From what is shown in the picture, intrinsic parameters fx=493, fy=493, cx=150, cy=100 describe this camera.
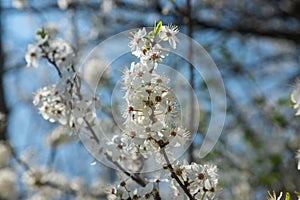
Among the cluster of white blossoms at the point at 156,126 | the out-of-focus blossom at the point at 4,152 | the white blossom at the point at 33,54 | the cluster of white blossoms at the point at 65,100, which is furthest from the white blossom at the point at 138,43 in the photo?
the out-of-focus blossom at the point at 4,152

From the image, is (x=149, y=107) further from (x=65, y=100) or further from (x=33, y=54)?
(x=33, y=54)

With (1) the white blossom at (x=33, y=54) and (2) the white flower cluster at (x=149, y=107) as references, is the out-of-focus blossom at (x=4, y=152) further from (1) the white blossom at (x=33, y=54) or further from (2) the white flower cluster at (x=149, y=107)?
(2) the white flower cluster at (x=149, y=107)

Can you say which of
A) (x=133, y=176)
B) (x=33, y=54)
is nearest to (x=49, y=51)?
(x=33, y=54)

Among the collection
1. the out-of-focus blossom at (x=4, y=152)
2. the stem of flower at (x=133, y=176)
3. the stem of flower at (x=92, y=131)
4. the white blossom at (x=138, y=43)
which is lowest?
the out-of-focus blossom at (x=4, y=152)

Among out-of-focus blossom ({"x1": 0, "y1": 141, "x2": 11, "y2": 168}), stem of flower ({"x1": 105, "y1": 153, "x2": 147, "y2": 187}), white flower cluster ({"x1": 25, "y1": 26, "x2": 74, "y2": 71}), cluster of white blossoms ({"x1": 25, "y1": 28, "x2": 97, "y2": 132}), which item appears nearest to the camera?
stem of flower ({"x1": 105, "y1": 153, "x2": 147, "y2": 187})

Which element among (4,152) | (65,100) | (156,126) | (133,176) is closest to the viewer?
(156,126)

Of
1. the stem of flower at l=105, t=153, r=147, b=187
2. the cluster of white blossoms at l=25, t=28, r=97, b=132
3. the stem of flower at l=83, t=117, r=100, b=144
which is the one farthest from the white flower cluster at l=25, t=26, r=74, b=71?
the stem of flower at l=105, t=153, r=147, b=187

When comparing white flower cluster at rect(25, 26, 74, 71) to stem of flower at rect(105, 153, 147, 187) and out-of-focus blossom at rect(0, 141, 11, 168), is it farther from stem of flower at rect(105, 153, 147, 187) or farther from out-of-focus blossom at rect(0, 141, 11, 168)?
out-of-focus blossom at rect(0, 141, 11, 168)

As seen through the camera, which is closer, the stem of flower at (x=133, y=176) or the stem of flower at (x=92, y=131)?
the stem of flower at (x=133, y=176)

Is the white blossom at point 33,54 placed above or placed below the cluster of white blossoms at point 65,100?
above

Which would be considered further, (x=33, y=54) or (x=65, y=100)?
(x=33, y=54)

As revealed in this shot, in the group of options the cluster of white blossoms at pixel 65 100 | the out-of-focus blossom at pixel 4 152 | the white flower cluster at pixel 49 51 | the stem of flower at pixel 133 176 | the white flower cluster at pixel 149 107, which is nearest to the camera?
the white flower cluster at pixel 149 107

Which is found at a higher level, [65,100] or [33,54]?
[33,54]

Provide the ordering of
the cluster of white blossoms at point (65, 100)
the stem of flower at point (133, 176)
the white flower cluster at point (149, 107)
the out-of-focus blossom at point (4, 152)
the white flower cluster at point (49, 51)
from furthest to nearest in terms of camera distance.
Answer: the out-of-focus blossom at point (4, 152)
the white flower cluster at point (49, 51)
the cluster of white blossoms at point (65, 100)
the stem of flower at point (133, 176)
the white flower cluster at point (149, 107)
